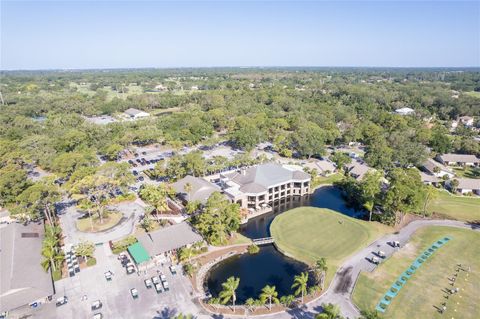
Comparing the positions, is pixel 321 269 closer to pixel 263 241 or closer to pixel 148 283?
pixel 263 241

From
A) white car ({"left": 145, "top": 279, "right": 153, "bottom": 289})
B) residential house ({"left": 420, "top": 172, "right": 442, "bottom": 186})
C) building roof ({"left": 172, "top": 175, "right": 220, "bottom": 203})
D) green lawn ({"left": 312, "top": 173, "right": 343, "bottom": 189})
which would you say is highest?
building roof ({"left": 172, "top": 175, "right": 220, "bottom": 203})

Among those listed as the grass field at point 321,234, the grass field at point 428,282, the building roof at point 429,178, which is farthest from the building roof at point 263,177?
the building roof at point 429,178

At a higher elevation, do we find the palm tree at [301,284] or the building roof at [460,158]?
the building roof at [460,158]

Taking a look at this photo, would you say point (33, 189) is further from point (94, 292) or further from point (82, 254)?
point (94, 292)

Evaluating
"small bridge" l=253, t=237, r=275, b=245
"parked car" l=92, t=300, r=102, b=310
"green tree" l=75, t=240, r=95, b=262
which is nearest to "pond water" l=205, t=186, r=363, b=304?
"small bridge" l=253, t=237, r=275, b=245

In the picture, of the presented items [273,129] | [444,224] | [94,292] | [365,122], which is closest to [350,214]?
[444,224]

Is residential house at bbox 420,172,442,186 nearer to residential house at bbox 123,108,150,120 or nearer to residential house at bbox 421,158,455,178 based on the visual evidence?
residential house at bbox 421,158,455,178

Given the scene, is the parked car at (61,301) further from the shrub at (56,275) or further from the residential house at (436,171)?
the residential house at (436,171)
